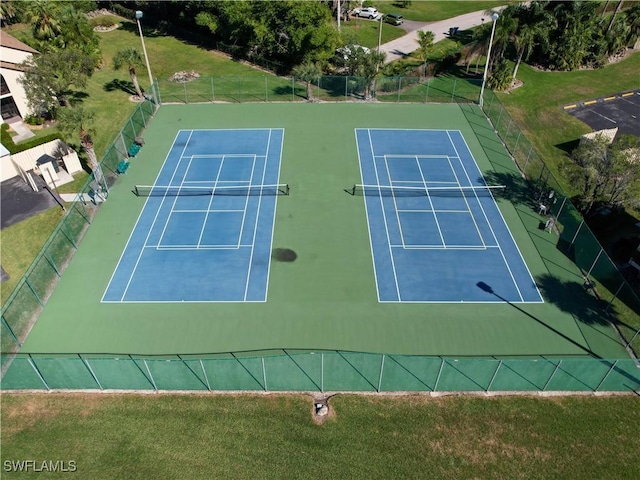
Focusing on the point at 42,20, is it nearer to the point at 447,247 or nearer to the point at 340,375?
the point at 447,247

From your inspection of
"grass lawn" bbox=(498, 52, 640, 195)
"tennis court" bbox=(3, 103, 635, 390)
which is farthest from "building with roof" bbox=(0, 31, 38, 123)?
"grass lawn" bbox=(498, 52, 640, 195)

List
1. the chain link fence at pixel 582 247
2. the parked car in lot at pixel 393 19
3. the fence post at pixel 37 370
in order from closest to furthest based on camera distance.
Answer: the fence post at pixel 37 370
the chain link fence at pixel 582 247
the parked car in lot at pixel 393 19

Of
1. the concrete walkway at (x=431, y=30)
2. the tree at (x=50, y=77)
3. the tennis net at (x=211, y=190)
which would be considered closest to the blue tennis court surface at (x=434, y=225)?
the tennis net at (x=211, y=190)

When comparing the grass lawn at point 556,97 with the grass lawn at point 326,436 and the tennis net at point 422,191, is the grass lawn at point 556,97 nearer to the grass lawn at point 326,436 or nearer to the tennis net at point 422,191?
the tennis net at point 422,191

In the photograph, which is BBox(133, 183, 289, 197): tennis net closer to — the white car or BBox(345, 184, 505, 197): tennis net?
BBox(345, 184, 505, 197): tennis net

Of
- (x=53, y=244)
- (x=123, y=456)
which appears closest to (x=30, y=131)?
(x=53, y=244)
